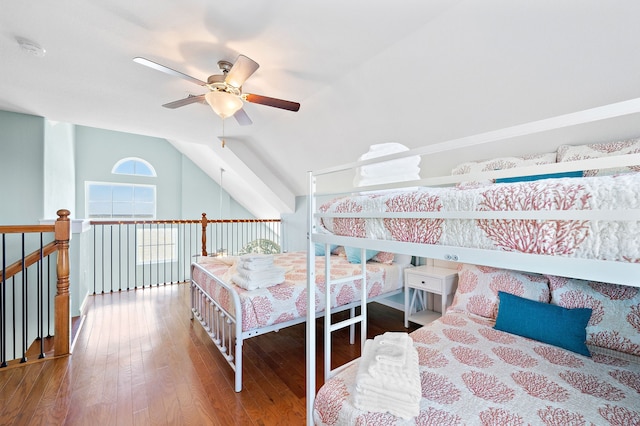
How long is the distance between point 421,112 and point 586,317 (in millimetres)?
1766

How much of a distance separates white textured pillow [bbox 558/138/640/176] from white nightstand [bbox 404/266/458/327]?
128 cm

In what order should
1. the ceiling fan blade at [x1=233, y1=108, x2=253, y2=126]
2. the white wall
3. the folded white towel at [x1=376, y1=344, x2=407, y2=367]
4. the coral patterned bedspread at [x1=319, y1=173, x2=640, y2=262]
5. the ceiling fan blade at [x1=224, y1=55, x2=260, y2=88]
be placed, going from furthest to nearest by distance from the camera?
the white wall, the ceiling fan blade at [x1=233, y1=108, x2=253, y2=126], the ceiling fan blade at [x1=224, y1=55, x2=260, y2=88], the folded white towel at [x1=376, y1=344, x2=407, y2=367], the coral patterned bedspread at [x1=319, y1=173, x2=640, y2=262]

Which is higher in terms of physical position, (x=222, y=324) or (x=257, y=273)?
(x=257, y=273)

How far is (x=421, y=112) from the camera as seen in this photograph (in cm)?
232

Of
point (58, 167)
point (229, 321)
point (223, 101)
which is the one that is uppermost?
point (223, 101)

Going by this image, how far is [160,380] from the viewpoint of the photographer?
1.98 m

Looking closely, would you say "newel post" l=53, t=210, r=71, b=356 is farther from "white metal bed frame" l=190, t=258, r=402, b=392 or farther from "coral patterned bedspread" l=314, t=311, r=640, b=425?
"coral patterned bedspread" l=314, t=311, r=640, b=425

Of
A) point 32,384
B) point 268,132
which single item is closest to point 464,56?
point 268,132

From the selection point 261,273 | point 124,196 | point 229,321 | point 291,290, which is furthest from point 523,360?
point 124,196

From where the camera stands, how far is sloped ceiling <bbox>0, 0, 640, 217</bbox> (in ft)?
4.99

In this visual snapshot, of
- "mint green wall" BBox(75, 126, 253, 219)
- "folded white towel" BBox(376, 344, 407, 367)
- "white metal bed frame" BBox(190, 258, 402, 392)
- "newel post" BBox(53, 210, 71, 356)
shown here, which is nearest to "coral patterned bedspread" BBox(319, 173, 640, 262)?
"folded white towel" BBox(376, 344, 407, 367)

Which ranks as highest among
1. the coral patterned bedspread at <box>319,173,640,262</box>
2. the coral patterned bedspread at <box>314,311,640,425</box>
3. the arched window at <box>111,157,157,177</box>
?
the arched window at <box>111,157,157,177</box>

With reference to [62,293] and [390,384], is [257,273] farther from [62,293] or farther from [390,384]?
[62,293]

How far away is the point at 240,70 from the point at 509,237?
1880 millimetres
